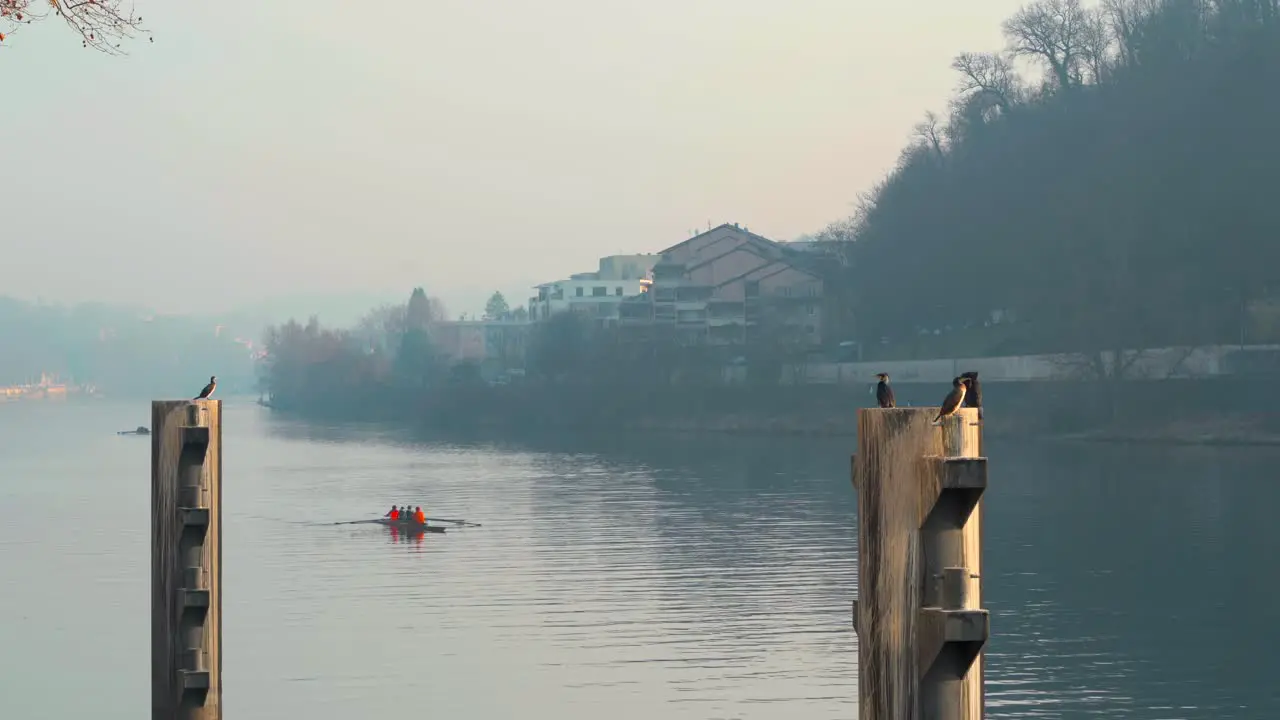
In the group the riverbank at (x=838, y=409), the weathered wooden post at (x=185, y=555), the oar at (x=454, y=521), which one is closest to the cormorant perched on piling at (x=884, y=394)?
the weathered wooden post at (x=185, y=555)

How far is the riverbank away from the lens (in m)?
94.6

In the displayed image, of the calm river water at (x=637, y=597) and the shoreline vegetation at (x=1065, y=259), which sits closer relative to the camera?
the calm river water at (x=637, y=597)

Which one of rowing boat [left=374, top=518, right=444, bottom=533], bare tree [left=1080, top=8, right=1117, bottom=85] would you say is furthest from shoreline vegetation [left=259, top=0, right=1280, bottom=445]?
rowing boat [left=374, top=518, right=444, bottom=533]

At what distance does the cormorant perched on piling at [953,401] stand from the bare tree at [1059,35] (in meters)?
119

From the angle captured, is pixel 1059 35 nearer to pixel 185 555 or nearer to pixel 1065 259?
pixel 1065 259

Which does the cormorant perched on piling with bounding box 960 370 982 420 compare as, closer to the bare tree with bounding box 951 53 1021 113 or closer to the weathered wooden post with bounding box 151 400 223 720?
the weathered wooden post with bounding box 151 400 223 720

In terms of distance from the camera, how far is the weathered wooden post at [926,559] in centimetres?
786

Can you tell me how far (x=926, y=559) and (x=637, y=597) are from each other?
39.2m

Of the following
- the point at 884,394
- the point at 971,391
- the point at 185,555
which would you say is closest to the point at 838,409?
the point at 185,555

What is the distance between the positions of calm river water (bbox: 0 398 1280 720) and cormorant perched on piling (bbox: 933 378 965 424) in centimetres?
2345

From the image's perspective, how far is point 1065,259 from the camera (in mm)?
104312

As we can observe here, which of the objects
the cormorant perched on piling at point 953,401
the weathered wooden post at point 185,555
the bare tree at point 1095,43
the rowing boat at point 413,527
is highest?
the bare tree at point 1095,43

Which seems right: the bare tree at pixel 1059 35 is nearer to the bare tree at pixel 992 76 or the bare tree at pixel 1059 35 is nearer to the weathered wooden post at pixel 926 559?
the bare tree at pixel 992 76

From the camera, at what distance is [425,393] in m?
196
